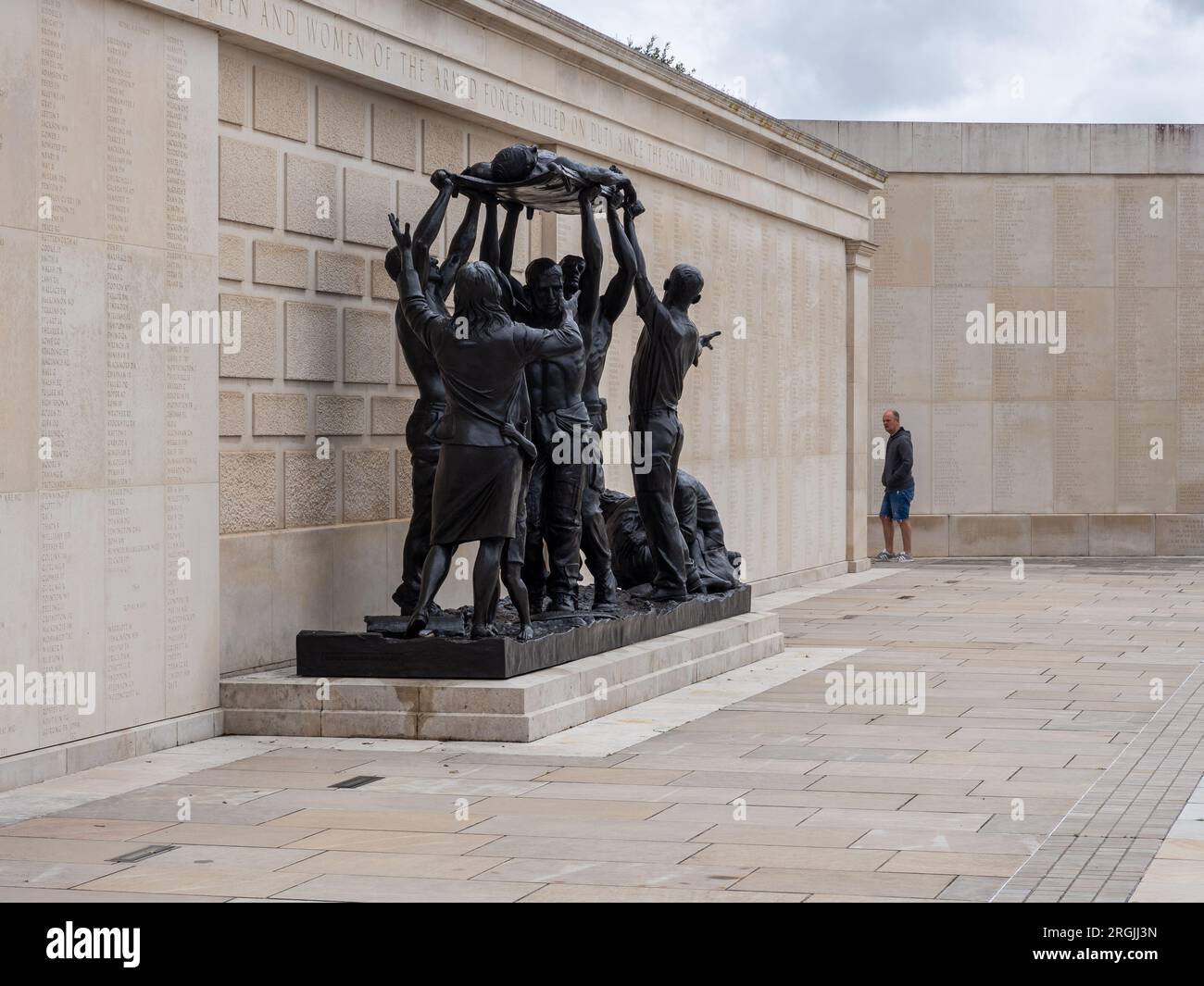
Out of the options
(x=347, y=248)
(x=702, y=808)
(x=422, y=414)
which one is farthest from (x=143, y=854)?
(x=347, y=248)

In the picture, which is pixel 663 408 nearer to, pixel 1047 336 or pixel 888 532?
pixel 888 532

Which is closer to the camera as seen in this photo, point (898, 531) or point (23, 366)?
point (23, 366)

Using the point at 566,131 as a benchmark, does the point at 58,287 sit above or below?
below

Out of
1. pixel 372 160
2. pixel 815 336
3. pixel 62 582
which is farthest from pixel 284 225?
pixel 815 336

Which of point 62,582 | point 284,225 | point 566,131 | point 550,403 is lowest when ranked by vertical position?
point 62,582

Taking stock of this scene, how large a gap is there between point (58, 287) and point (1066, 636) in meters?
9.44

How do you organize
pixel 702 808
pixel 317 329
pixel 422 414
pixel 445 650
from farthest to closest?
pixel 317 329, pixel 422 414, pixel 445 650, pixel 702 808

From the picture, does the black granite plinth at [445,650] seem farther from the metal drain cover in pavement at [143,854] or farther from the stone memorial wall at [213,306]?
the metal drain cover in pavement at [143,854]

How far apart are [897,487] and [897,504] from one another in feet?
0.90

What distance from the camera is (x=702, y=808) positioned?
26.0ft

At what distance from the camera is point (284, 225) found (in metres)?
11.1

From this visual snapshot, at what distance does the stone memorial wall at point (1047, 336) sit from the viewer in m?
25.0

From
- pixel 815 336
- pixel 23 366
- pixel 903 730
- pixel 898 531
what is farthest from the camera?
pixel 898 531

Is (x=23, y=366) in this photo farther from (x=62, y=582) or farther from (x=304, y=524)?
(x=304, y=524)
